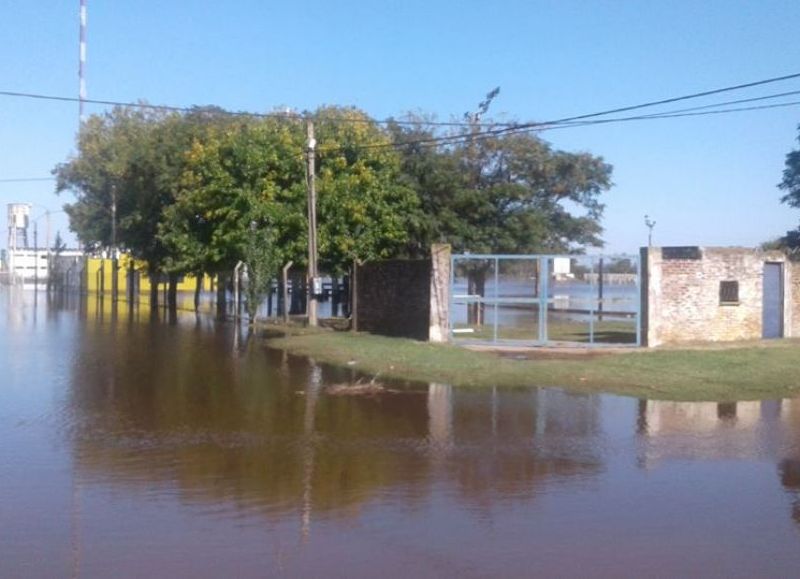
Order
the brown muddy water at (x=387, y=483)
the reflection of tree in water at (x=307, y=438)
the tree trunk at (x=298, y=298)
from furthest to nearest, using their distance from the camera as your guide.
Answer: the tree trunk at (x=298, y=298)
the reflection of tree in water at (x=307, y=438)
the brown muddy water at (x=387, y=483)

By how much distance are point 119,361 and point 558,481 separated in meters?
13.9

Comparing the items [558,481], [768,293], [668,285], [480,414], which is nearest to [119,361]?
[480,414]

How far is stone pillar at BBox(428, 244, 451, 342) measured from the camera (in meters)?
25.1

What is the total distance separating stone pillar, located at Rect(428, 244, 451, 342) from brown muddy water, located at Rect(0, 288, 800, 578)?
7.56 meters

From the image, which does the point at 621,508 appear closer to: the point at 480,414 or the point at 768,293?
the point at 480,414

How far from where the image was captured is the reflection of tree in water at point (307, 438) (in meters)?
9.87

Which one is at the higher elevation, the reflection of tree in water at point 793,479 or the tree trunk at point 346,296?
the tree trunk at point 346,296

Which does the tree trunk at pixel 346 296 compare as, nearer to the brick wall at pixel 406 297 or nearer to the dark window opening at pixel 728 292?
the brick wall at pixel 406 297

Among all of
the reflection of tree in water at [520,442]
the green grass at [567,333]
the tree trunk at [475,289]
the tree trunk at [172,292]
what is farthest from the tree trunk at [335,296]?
the reflection of tree in water at [520,442]

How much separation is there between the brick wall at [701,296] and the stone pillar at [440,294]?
4.61 metres

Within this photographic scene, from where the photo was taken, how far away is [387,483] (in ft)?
32.8

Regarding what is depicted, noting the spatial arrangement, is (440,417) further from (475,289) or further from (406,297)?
(475,289)

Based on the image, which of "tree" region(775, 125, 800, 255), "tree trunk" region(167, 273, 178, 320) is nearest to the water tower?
"tree trunk" region(167, 273, 178, 320)

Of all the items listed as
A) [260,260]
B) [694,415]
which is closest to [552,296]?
[694,415]
